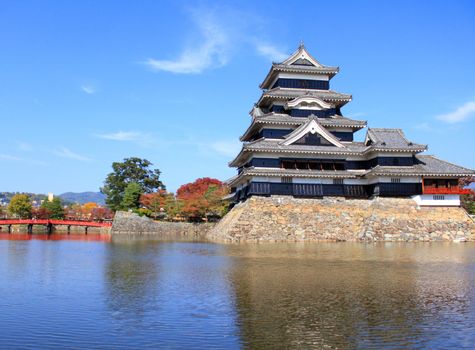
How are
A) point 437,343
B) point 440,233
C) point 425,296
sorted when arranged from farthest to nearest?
1. point 440,233
2. point 425,296
3. point 437,343

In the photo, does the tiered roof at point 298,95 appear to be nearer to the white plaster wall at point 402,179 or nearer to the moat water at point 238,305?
the white plaster wall at point 402,179

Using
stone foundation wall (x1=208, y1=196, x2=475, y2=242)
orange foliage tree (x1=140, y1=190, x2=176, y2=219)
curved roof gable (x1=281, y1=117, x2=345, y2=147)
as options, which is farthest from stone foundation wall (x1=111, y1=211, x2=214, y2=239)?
curved roof gable (x1=281, y1=117, x2=345, y2=147)

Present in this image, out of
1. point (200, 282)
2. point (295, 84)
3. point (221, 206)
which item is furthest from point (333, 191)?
point (200, 282)

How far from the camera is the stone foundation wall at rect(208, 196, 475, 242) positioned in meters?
31.4

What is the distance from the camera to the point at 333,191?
34.1m

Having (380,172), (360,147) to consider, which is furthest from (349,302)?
(360,147)

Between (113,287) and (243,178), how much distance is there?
907 inches

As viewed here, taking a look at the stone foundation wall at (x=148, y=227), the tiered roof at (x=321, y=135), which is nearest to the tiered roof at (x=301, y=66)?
the tiered roof at (x=321, y=135)

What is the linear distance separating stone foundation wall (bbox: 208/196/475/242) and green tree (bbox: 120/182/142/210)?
2442 cm

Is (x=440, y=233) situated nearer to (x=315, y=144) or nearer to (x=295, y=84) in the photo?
(x=315, y=144)

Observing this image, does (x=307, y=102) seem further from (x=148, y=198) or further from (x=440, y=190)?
(x=148, y=198)

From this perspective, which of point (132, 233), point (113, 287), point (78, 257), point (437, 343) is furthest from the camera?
point (132, 233)

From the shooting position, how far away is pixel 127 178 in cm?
6106

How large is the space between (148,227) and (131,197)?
6.72 meters
